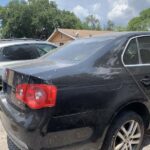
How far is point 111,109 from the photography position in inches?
143

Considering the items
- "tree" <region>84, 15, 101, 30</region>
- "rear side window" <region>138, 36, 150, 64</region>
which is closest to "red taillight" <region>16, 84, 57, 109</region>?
"rear side window" <region>138, 36, 150, 64</region>

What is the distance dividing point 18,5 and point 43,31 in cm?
622

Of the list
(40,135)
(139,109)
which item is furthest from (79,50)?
(40,135)

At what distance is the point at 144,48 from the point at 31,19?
2072 inches

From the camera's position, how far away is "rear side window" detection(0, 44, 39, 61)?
25.0 ft

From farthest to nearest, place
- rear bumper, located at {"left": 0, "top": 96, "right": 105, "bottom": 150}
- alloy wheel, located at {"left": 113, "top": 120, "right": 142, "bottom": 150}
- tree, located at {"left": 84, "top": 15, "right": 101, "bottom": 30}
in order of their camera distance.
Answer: tree, located at {"left": 84, "top": 15, "right": 101, "bottom": 30} → alloy wheel, located at {"left": 113, "top": 120, "right": 142, "bottom": 150} → rear bumper, located at {"left": 0, "top": 96, "right": 105, "bottom": 150}

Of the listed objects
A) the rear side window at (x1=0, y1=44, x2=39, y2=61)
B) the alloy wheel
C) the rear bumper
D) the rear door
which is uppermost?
the rear door

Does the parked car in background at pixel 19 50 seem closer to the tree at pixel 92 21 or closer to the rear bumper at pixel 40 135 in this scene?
the rear bumper at pixel 40 135

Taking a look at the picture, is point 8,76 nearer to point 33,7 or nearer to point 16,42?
point 16,42

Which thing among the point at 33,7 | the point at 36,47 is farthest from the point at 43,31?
the point at 36,47

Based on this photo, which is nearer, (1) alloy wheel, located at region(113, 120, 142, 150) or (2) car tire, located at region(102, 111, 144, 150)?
(2) car tire, located at region(102, 111, 144, 150)

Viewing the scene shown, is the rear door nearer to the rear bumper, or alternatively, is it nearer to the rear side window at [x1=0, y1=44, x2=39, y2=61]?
the rear bumper

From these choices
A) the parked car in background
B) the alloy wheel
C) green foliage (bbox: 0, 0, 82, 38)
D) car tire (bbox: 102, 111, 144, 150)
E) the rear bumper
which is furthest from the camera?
green foliage (bbox: 0, 0, 82, 38)

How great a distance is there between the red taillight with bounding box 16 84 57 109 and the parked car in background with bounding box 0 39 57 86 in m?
4.21
